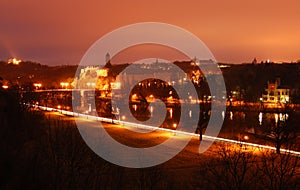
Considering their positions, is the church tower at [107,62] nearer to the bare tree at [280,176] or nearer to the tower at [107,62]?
the tower at [107,62]

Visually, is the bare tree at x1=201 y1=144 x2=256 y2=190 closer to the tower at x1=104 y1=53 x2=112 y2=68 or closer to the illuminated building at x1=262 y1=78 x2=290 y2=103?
the illuminated building at x1=262 y1=78 x2=290 y2=103

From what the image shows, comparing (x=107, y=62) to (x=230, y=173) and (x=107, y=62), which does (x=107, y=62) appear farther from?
(x=230, y=173)

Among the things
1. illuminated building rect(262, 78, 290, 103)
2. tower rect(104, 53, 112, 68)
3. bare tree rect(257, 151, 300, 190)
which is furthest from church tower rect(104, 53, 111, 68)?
bare tree rect(257, 151, 300, 190)

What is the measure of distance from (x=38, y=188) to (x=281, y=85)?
32305 millimetres

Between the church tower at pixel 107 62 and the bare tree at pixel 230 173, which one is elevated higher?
the church tower at pixel 107 62

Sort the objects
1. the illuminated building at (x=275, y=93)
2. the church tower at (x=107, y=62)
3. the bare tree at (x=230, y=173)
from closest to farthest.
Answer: the bare tree at (x=230, y=173) < the illuminated building at (x=275, y=93) < the church tower at (x=107, y=62)

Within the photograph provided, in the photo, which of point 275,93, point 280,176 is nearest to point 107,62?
point 275,93

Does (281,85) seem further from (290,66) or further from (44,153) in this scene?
(44,153)

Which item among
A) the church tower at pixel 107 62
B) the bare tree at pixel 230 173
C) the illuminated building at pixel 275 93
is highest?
the church tower at pixel 107 62

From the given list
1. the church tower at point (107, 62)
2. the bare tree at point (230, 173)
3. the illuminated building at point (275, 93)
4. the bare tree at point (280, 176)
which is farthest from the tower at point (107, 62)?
the bare tree at point (280, 176)

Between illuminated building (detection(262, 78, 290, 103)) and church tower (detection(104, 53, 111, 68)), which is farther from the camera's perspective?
church tower (detection(104, 53, 111, 68))

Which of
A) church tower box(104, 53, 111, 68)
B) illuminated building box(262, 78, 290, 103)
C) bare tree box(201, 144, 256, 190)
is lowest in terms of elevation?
bare tree box(201, 144, 256, 190)

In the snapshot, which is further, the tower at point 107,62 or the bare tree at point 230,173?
the tower at point 107,62

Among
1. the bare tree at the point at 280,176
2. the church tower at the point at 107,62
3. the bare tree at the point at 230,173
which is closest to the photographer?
the bare tree at the point at 280,176
